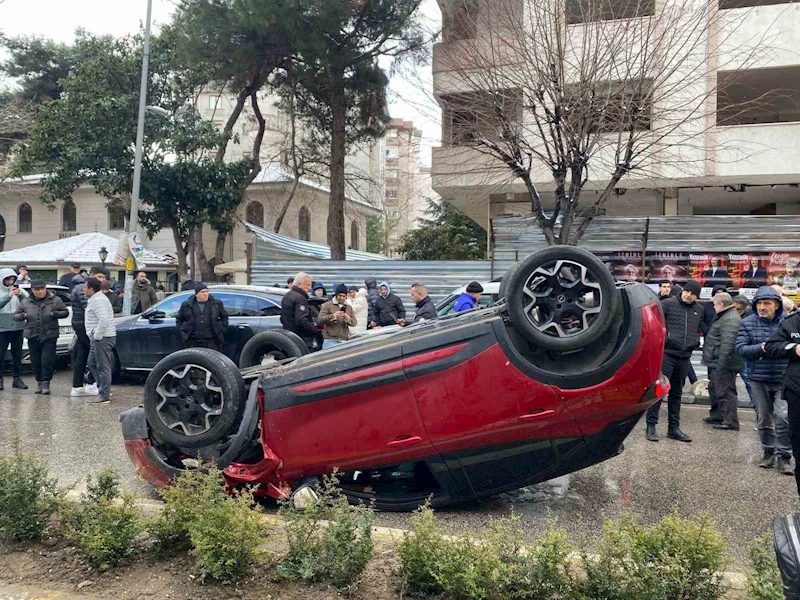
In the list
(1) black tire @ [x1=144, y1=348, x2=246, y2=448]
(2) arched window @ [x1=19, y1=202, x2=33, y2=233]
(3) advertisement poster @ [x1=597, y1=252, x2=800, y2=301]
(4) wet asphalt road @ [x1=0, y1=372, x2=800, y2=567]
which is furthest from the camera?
(2) arched window @ [x1=19, y1=202, x2=33, y2=233]

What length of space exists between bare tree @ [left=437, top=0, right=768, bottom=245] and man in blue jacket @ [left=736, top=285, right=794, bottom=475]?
6.16 m

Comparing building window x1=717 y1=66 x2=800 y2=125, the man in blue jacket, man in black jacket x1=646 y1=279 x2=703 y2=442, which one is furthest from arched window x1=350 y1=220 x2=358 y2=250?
the man in blue jacket

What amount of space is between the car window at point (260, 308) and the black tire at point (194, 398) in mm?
5455

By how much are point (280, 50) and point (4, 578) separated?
58.7ft

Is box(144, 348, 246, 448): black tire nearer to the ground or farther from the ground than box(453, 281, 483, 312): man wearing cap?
nearer to the ground

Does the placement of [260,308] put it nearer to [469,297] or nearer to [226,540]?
[469,297]

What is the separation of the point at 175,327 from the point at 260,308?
137 cm

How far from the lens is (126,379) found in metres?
11.3

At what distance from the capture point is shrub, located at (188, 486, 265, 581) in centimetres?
332

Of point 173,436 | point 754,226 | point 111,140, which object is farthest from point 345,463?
point 111,140

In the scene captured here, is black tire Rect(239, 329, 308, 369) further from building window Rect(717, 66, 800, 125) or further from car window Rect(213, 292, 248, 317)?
building window Rect(717, 66, 800, 125)

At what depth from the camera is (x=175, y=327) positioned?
1023 cm

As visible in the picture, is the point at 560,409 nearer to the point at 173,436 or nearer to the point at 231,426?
the point at 231,426

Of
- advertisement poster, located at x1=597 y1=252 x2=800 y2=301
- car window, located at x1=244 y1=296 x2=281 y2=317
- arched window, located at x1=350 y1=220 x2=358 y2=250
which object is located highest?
arched window, located at x1=350 y1=220 x2=358 y2=250
